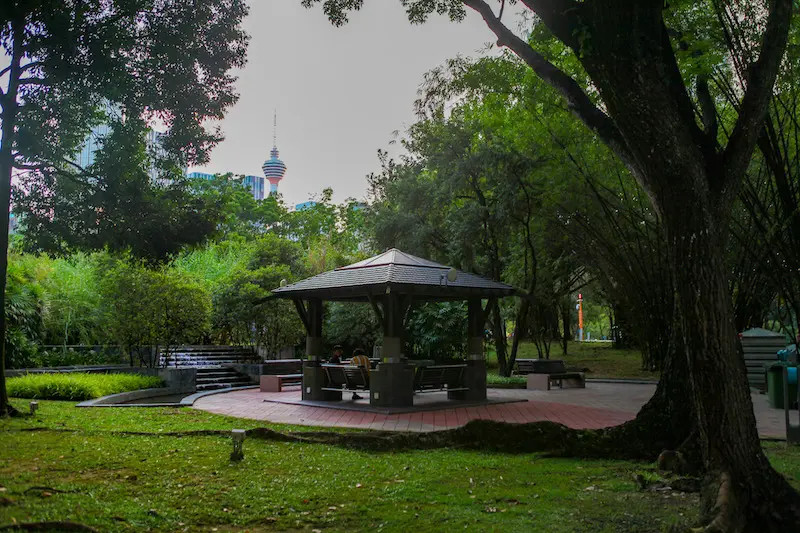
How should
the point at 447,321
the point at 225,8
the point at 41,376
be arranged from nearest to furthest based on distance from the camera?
the point at 225,8
the point at 41,376
the point at 447,321

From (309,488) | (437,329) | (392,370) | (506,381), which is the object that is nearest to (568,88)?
(309,488)

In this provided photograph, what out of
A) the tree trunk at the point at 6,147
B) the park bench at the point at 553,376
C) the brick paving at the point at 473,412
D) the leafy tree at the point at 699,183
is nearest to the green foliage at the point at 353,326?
the park bench at the point at 553,376

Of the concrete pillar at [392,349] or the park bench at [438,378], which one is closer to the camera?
the concrete pillar at [392,349]

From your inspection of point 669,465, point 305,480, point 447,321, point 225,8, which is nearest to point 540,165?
point 447,321

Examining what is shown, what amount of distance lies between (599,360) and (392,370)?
15.3 metres

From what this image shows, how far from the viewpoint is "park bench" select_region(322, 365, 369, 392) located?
39.3 feet

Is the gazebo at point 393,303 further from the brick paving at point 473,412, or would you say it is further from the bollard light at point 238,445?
the bollard light at point 238,445

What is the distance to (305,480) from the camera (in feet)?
18.1

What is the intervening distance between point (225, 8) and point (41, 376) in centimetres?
790

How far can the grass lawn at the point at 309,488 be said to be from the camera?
14.1 feet

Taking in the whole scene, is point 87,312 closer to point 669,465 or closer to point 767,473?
point 669,465

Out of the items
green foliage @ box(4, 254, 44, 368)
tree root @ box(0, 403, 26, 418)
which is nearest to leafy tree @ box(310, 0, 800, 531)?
tree root @ box(0, 403, 26, 418)

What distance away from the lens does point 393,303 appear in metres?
11.2

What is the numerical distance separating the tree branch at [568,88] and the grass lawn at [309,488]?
2575mm
